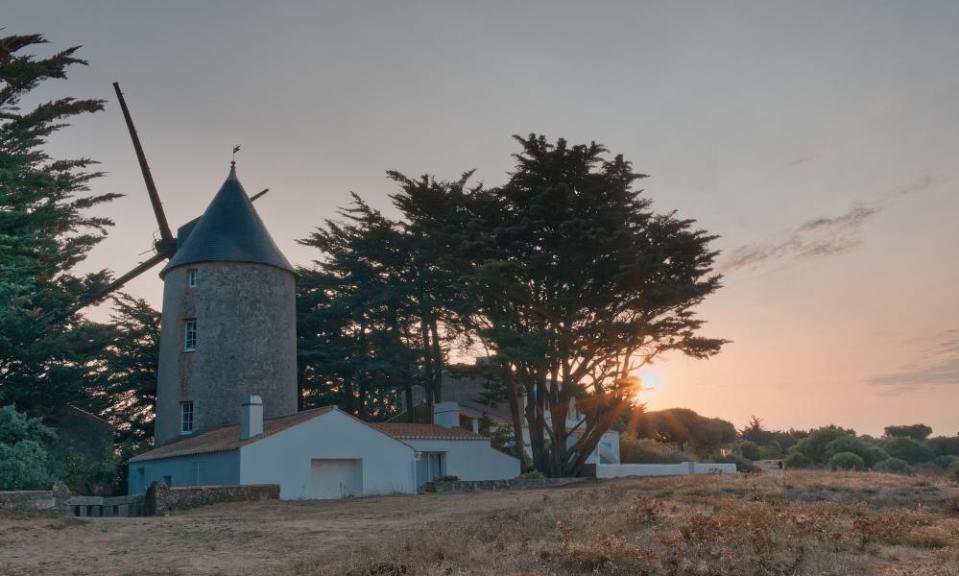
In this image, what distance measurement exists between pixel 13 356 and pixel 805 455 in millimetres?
44414

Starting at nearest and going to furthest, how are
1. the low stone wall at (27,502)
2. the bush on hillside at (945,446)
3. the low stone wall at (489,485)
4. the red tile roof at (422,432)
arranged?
the low stone wall at (27,502), the low stone wall at (489,485), the red tile roof at (422,432), the bush on hillside at (945,446)

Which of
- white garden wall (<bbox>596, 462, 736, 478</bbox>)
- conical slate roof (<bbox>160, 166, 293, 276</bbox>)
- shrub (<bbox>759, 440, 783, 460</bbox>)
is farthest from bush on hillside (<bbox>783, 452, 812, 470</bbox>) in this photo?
conical slate roof (<bbox>160, 166, 293, 276</bbox>)

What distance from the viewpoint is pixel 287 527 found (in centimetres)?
1875

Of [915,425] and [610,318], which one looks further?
[915,425]

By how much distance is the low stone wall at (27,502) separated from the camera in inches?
833

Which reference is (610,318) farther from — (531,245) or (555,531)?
(555,531)

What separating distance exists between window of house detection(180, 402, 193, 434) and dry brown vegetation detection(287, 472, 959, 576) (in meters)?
25.2

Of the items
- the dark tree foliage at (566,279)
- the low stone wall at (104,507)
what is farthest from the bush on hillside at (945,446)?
the low stone wall at (104,507)

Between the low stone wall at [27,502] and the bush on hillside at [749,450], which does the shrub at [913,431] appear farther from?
the low stone wall at [27,502]

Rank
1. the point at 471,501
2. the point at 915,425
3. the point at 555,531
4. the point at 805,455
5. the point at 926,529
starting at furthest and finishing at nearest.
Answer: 1. the point at 915,425
2. the point at 805,455
3. the point at 471,501
4. the point at 555,531
5. the point at 926,529

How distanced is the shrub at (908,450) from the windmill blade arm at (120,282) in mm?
46514

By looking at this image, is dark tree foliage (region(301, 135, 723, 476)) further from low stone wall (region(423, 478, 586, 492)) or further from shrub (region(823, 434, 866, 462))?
shrub (region(823, 434, 866, 462))

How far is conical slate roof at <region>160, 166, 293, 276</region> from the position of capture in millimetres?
40969

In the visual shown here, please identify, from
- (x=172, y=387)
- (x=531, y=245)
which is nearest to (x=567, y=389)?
(x=531, y=245)
